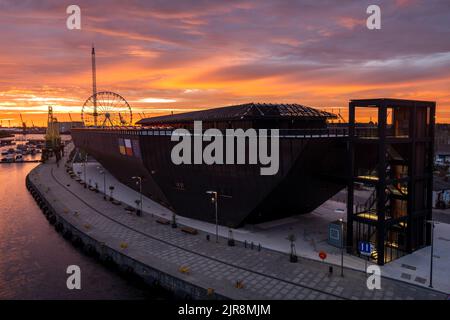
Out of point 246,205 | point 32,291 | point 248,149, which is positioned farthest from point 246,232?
point 32,291

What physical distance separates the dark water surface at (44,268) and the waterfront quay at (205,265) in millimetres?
1547

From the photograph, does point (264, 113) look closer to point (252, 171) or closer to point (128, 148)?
point (252, 171)

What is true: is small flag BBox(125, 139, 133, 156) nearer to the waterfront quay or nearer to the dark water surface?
the waterfront quay

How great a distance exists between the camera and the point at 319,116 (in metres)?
53.0

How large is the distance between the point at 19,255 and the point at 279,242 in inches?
1308

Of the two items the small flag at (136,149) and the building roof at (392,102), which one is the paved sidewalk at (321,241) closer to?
the small flag at (136,149)

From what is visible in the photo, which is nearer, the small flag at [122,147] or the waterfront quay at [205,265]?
the waterfront quay at [205,265]

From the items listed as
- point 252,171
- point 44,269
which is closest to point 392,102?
point 252,171

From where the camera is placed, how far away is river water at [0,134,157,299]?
35.2 m

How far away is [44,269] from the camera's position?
4112cm

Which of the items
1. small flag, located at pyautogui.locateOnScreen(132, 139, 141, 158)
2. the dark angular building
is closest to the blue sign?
the dark angular building

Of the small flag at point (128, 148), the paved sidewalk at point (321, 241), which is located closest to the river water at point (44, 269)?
the paved sidewalk at point (321, 241)

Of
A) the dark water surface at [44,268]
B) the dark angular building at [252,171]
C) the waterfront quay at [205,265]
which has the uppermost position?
the dark angular building at [252,171]

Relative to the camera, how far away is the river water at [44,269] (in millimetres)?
35156
